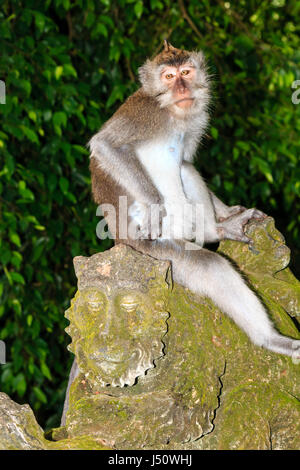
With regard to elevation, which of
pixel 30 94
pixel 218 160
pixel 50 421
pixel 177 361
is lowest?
pixel 50 421

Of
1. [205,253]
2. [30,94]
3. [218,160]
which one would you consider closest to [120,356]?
[205,253]

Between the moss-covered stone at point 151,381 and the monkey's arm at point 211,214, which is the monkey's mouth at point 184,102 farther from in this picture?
the moss-covered stone at point 151,381

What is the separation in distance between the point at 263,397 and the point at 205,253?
0.49 meters

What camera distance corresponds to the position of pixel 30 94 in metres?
3.02

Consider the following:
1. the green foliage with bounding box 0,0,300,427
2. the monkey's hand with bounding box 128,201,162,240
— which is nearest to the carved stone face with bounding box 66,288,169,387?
the monkey's hand with bounding box 128,201,162,240

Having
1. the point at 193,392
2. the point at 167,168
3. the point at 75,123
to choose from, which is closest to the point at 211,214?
the point at 167,168

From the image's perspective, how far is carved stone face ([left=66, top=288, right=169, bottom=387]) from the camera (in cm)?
128

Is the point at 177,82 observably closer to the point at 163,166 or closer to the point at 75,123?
the point at 163,166

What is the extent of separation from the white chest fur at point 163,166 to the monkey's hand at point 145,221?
0.13 metres

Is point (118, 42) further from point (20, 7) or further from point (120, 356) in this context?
point (120, 356)

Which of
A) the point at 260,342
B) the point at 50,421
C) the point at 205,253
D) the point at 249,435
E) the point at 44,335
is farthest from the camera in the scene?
the point at 44,335

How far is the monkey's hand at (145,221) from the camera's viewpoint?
1879 millimetres

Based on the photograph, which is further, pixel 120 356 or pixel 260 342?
pixel 260 342

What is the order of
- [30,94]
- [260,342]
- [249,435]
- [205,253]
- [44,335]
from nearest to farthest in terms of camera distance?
[249,435] → [260,342] → [205,253] → [30,94] → [44,335]
